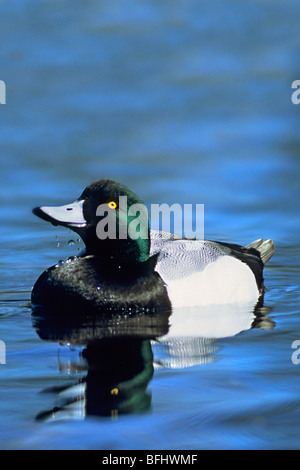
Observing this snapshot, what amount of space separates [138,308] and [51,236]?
265 cm

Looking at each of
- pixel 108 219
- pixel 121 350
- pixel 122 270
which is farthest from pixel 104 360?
pixel 108 219

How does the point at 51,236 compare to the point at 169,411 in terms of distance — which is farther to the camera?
the point at 51,236

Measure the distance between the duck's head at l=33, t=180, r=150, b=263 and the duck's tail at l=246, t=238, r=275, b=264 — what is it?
1495 mm

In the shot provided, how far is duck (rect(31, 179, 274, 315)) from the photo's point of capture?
7.70 m

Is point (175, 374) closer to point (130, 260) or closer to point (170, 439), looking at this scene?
point (170, 439)

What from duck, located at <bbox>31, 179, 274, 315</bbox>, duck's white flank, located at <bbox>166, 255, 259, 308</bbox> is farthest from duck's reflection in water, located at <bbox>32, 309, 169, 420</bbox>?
duck's white flank, located at <bbox>166, 255, 259, 308</bbox>

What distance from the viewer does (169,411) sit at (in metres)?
5.59

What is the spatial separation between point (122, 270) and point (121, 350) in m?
1.32

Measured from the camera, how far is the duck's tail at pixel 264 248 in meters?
9.14

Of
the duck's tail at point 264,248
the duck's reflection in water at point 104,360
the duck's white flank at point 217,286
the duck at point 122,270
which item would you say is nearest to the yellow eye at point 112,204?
the duck at point 122,270

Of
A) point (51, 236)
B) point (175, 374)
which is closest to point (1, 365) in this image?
point (175, 374)

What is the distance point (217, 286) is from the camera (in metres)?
8.23

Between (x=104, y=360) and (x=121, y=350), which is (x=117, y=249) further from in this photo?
(x=104, y=360)

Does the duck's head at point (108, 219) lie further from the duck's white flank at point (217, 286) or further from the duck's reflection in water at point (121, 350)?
the duck's reflection in water at point (121, 350)
